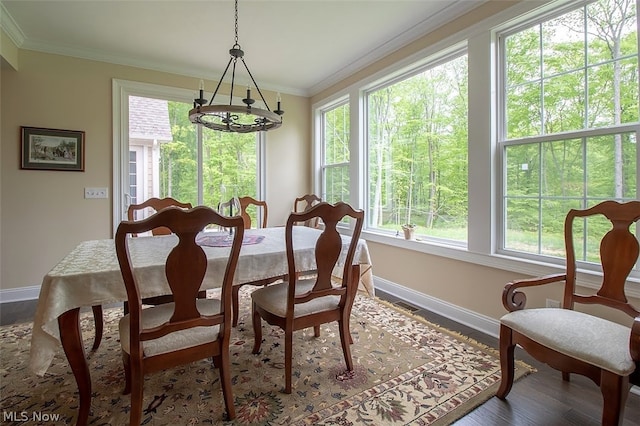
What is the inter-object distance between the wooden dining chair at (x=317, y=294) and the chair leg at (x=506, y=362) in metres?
0.82

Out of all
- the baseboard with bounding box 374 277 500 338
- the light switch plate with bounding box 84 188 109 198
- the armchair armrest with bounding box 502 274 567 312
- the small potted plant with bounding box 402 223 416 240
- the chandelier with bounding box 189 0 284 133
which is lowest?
the baseboard with bounding box 374 277 500 338

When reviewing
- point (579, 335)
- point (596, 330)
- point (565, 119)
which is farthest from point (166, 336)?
point (565, 119)

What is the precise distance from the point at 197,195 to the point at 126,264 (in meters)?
3.03

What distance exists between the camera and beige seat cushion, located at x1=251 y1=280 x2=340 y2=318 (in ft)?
5.88

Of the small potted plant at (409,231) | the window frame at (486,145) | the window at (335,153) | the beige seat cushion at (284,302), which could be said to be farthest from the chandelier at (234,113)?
the window at (335,153)

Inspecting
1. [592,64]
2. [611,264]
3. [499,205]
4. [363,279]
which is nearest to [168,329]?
[363,279]

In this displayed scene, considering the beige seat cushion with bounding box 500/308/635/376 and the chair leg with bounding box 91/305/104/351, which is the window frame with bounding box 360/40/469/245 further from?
the chair leg with bounding box 91/305/104/351

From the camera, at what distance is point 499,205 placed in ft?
8.11

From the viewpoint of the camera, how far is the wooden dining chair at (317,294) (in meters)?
1.68

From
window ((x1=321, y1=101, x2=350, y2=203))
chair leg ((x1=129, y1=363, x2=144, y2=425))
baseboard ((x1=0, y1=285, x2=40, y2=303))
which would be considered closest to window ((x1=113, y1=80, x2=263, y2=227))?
baseboard ((x1=0, y1=285, x2=40, y2=303))

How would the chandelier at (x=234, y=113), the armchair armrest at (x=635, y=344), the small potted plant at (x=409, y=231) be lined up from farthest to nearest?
the small potted plant at (x=409, y=231) → the chandelier at (x=234, y=113) → the armchair armrest at (x=635, y=344)

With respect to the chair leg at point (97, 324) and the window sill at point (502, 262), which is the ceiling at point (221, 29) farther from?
the chair leg at point (97, 324)

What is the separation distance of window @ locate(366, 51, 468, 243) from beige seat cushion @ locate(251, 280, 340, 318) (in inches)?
61.7

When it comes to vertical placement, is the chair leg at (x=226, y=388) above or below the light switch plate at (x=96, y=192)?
below
